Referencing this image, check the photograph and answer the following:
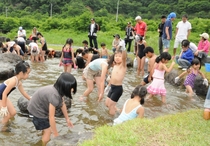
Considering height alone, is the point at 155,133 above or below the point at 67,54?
below

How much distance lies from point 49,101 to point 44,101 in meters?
0.18

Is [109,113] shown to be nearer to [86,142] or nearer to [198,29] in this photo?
[86,142]

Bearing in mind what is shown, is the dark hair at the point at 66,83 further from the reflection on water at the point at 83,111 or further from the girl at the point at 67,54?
the girl at the point at 67,54

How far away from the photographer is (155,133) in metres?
4.10

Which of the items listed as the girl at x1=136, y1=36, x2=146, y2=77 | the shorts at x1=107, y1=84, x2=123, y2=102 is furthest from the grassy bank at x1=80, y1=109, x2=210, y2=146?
the girl at x1=136, y1=36, x2=146, y2=77

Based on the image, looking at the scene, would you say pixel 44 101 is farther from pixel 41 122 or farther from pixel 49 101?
pixel 41 122

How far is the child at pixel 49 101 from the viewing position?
4137 mm

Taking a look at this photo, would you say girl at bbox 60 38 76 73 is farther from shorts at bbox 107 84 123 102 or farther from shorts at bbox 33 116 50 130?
shorts at bbox 33 116 50 130

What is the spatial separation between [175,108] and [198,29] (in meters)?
22.2

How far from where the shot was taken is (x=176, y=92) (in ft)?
29.5

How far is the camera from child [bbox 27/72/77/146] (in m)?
4.14

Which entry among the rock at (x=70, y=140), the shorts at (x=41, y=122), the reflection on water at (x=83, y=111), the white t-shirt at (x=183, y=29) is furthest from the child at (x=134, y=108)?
the white t-shirt at (x=183, y=29)

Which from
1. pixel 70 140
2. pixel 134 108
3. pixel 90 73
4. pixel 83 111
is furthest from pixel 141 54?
pixel 70 140

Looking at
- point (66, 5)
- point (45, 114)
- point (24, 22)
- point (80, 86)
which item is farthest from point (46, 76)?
point (66, 5)
